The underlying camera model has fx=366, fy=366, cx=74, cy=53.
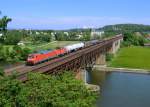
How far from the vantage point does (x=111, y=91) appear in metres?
64.2

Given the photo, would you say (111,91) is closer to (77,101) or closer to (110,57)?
(77,101)

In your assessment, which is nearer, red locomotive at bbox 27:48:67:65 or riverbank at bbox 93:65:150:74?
red locomotive at bbox 27:48:67:65

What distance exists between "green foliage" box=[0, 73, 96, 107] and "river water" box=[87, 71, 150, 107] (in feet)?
95.8

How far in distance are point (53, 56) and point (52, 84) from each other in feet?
133

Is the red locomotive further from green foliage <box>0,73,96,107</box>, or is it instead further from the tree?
the tree

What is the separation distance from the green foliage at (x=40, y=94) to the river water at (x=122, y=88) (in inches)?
Result: 1150

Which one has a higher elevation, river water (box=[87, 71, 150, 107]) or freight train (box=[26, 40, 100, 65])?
freight train (box=[26, 40, 100, 65])

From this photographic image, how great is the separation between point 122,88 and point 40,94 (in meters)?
48.6

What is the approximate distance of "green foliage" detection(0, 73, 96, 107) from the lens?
63.8ft

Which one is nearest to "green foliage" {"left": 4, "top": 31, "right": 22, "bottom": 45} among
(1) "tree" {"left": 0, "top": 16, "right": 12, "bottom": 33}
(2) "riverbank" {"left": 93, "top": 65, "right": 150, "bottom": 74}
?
(1) "tree" {"left": 0, "top": 16, "right": 12, "bottom": 33}

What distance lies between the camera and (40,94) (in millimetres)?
20438

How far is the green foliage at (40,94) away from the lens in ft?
63.8

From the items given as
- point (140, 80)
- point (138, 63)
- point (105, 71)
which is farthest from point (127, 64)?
point (140, 80)

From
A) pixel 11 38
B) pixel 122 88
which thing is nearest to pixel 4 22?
pixel 11 38
